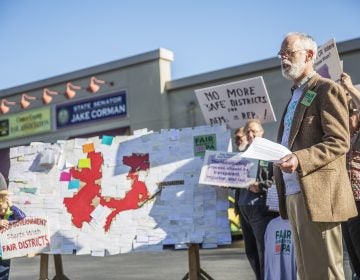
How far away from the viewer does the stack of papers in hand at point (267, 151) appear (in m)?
2.69

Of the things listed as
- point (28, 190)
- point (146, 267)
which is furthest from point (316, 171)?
point (146, 267)

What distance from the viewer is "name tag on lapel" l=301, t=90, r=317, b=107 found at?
2842mm

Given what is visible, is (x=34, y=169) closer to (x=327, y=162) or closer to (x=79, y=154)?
(x=79, y=154)

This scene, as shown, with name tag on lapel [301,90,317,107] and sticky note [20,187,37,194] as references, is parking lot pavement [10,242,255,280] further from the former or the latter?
name tag on lapel [301,90,317,107]

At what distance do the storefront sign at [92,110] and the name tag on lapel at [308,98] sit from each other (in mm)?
15743

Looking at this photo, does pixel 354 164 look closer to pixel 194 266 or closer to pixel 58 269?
pixel 194 266

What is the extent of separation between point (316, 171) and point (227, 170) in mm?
2271

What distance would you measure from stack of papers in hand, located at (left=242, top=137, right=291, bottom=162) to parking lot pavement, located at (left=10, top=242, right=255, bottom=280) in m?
4.16

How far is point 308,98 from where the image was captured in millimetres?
2857

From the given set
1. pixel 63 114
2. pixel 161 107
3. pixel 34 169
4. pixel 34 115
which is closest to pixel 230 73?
pixel 161 107

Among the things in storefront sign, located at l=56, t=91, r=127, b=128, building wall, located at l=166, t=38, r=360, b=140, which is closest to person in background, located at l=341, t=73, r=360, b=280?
building wall, located at l=166, t=38, r=360, b=140

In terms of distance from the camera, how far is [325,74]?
15.4 feet

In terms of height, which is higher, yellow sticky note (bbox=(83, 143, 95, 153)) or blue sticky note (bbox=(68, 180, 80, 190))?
yellow sticky note (bbox=(83, 143, 95, 153))

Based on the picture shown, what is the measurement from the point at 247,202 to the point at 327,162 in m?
2.34
